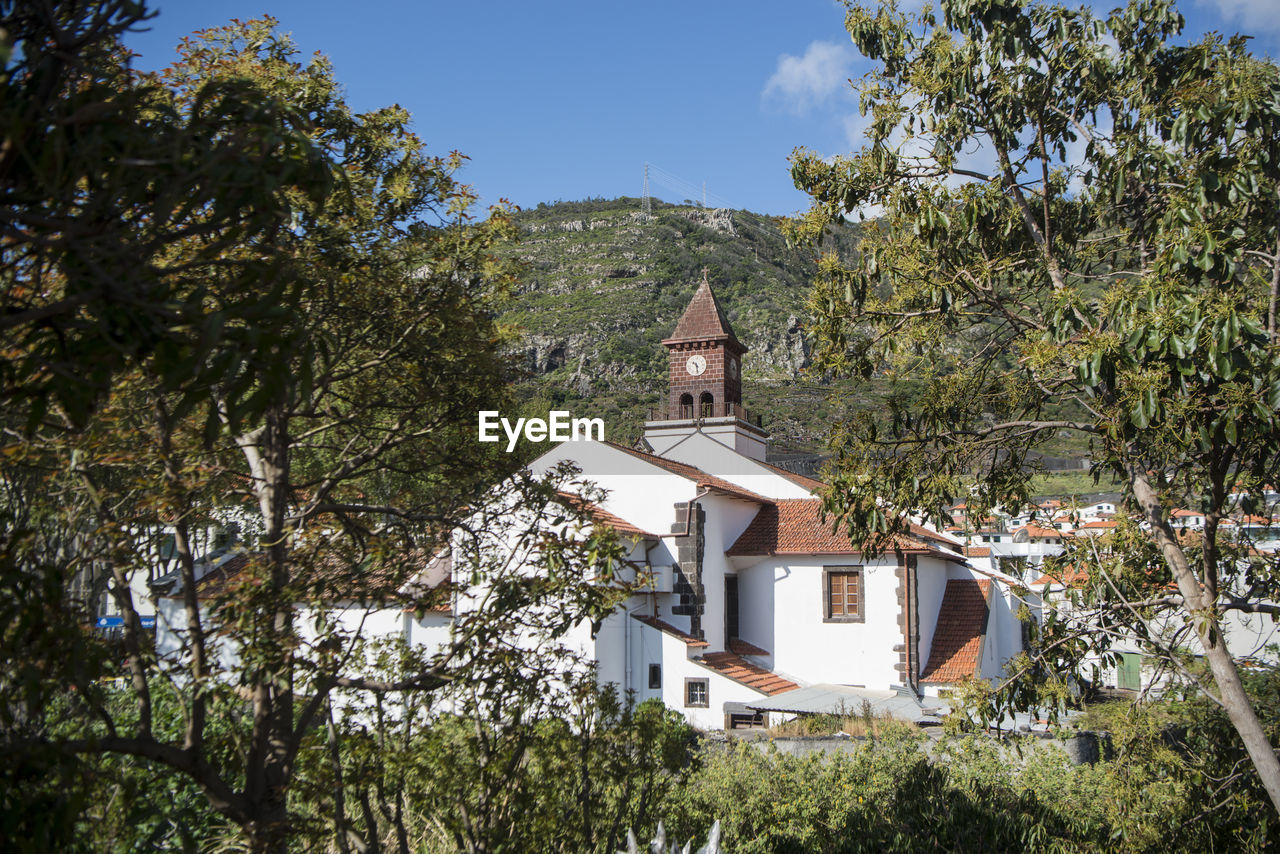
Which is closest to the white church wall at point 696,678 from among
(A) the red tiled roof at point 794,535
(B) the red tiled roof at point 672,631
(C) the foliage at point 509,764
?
(B) the red tiled roof at point 672,631

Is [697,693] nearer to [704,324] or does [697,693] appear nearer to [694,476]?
[694,476]

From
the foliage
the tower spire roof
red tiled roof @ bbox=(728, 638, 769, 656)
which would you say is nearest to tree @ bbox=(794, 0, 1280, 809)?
the foliage

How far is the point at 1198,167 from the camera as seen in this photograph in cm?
665

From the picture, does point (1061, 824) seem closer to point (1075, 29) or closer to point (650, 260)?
point (1075, 29)

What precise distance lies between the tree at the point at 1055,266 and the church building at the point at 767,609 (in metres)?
13.0

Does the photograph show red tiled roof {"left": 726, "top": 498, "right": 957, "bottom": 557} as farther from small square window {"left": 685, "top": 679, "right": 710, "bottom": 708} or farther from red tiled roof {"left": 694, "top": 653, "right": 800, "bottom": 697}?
small square window {"left": 685, "top": 679, "right": 710, "bottom": 708}

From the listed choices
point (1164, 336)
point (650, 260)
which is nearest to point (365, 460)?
point (1164, 336)

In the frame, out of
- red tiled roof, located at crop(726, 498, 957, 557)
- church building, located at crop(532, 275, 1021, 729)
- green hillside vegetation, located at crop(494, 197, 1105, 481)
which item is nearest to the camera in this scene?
church building, located at crop(532, 275, 1021, 729)

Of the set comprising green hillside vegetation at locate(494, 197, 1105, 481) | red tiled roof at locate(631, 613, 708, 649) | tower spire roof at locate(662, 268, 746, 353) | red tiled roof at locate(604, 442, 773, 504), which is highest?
green hillside vegetation at locate(494, 197, 1105, 481)

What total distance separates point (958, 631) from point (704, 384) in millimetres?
10991

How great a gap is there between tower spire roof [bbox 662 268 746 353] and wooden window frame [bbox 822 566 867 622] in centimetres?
882

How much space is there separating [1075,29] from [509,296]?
5.13 m

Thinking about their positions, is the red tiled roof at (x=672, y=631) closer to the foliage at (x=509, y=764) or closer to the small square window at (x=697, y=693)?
the small square window at (x=697, y=693)

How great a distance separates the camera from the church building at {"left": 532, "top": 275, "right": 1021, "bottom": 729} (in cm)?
2061
